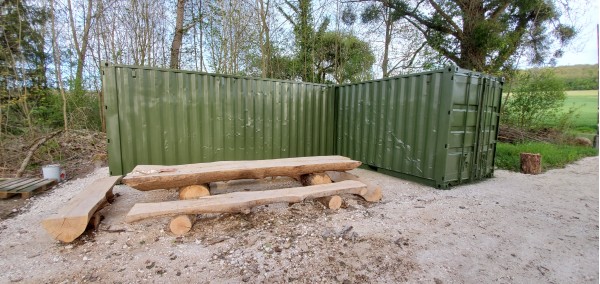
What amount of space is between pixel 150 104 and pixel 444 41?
11063 millimetres

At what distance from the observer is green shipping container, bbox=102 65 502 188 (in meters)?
3.86

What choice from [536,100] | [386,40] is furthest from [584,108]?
[386,40]

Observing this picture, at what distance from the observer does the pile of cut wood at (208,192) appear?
2.23 metres

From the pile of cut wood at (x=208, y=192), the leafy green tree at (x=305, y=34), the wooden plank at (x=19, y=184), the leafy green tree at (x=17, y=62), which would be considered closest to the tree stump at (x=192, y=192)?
the pile of cut wood at (x=208, y=192)

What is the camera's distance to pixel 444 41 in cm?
978

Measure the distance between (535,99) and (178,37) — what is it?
13632 millimetres

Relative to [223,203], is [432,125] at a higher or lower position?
higher

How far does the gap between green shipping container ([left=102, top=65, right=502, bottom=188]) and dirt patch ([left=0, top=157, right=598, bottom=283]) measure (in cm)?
99

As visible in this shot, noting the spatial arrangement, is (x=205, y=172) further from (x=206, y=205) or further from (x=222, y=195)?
(x=206, y=205)

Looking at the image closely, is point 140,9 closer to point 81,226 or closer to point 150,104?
point 150,104

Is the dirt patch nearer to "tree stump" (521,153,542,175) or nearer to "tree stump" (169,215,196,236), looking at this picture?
"tree stump" (169,215,196,236)

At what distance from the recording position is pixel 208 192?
2.88 meters

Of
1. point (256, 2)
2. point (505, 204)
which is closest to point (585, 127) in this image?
point (505, 204)

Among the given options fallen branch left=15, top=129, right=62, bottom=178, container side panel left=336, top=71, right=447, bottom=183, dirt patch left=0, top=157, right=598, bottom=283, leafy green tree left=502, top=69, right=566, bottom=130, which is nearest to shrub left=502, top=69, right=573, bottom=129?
leafy green tree left=502, top=69, right=566, bottom=130
